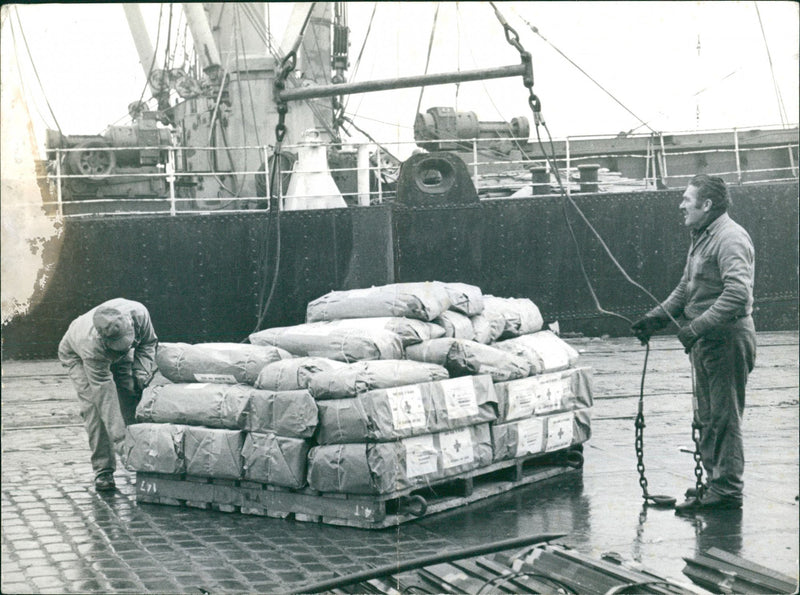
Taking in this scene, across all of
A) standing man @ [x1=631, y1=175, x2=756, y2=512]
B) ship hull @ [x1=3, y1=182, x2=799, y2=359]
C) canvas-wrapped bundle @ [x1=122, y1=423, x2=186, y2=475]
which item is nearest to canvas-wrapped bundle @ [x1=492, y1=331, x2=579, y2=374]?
standing man @ [x1=631, y1=175, x2=756, y2=512]

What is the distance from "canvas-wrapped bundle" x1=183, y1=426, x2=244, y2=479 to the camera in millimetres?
6543

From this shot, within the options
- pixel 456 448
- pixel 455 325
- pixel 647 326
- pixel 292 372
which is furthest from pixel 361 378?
pixel 647 326

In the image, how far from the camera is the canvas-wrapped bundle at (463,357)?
687 cm

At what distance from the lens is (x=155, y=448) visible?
689cm

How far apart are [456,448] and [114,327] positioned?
2836 millimetres

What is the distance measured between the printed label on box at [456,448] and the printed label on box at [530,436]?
57cm

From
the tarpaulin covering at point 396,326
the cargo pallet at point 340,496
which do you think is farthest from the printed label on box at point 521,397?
the tarpaulin covering at point 396,326

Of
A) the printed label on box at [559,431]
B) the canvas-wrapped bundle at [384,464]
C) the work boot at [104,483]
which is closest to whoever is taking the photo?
the canvas-wrapped bundle at [384,464]

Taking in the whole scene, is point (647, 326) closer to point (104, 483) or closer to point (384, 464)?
point (384, 464)

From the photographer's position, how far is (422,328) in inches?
281

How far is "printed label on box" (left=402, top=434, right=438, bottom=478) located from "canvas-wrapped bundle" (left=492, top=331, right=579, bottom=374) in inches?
55.3

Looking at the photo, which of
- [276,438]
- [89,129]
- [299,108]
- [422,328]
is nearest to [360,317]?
[422,328]

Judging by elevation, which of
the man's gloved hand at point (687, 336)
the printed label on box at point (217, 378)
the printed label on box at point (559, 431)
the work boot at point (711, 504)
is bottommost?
the work boot at point (711, 504)

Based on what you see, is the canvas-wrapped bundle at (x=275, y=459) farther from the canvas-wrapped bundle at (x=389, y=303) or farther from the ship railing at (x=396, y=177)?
the ship railing at (x=396, y=177)
